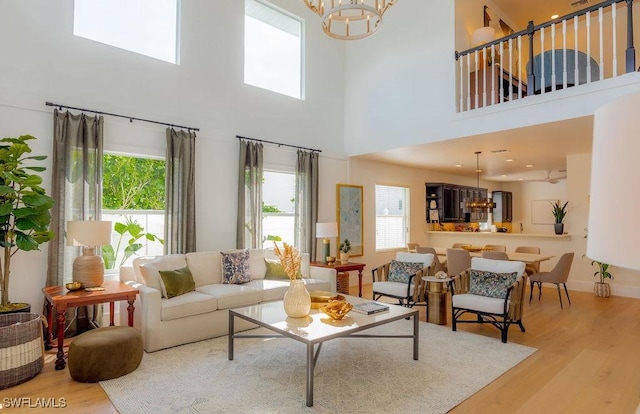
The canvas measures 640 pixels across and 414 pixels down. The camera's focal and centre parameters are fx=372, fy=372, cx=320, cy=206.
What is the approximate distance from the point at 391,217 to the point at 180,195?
5.27 metres

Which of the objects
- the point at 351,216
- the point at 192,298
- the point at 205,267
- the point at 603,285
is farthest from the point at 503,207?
the point at 192,298

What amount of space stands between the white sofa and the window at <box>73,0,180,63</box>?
2924 mm

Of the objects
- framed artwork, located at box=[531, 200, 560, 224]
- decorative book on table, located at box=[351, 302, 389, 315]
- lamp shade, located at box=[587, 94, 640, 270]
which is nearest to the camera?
lamp shade, located at box=[587, 94, 640, 270]

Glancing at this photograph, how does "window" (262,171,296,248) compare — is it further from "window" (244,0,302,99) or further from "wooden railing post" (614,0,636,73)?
"wooden railing post" (614,0,636,73)

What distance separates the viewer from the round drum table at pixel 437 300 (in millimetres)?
4906

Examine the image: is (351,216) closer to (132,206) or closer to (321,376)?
(132,206)

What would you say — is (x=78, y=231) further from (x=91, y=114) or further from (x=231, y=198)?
(x=231, y=198)

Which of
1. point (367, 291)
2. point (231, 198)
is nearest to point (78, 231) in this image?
point (231, 198)

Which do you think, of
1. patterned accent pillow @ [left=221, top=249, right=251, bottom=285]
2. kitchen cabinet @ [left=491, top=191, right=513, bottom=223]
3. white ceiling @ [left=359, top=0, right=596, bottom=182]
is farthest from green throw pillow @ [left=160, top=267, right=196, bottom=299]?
kitchen cabinet @ [left=491, top=191, right=513, bottom=223]

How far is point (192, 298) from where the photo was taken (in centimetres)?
421

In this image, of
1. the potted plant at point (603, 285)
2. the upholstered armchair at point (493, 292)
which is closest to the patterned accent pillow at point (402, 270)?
the upholstered armchair at point (493, 292)

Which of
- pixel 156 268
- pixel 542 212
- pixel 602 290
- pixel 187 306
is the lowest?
pixel 602 290

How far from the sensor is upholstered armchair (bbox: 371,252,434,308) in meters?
5.07

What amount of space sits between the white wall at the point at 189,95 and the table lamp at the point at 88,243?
2.16 ft
